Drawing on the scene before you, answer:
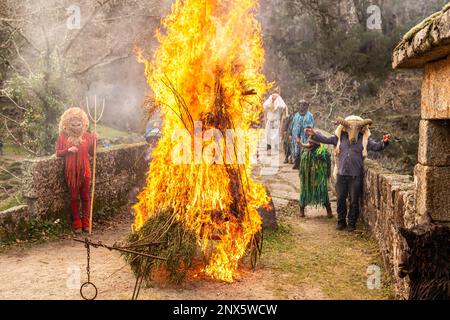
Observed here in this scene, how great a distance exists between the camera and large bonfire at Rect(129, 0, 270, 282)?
6281mm

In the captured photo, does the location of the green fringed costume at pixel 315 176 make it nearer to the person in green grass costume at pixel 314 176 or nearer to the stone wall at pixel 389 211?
the person in green grass costume at pixel 314 176

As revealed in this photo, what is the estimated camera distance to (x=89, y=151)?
30.2 feet

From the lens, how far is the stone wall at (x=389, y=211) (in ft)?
17.5

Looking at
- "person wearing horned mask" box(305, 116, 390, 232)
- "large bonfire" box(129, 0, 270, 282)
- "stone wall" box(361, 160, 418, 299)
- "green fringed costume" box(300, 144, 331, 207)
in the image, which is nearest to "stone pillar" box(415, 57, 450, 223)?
"stone wall" box(361, 160, 418, 299)

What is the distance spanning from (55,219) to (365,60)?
19.5 meters

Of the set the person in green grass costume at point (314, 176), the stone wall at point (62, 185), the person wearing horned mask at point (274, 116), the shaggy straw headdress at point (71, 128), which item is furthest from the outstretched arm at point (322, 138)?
the person wearing horned mask at point (274, 116)

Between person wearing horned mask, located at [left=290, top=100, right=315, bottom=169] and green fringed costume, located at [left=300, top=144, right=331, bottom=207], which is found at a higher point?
person wearing horned mask, located at [left=290, top=100, right=315, bottom=169]

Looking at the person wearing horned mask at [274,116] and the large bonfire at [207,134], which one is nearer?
the large bonfire at [207,134]

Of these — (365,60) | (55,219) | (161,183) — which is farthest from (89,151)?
(365,60)

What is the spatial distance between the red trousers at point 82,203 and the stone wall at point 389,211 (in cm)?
537

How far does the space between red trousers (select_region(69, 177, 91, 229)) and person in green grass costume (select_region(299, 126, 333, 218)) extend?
177 inches

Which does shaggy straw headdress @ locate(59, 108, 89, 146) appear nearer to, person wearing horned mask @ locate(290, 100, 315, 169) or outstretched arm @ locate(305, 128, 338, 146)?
outstretched arm @ locate(305, 128, 338, 146)

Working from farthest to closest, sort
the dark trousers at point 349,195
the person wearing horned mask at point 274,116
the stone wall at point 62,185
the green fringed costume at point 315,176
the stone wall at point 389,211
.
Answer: the person wearing horned mask at point 274,116, the green fringed costume at point 315,176, the dark trousers at point 349,195, the stone wall at point 62,185, the stone wall at point 389,211

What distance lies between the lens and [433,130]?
15.8 feet
